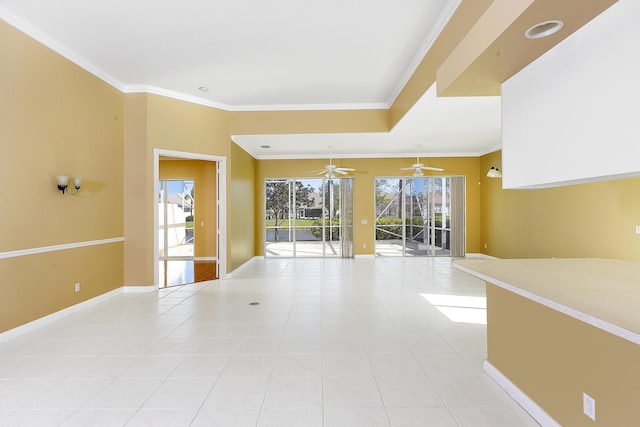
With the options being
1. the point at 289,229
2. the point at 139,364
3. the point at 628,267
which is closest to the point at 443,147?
the point at 289,229

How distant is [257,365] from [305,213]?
253 inches

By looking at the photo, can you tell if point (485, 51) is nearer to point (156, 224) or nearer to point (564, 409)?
point (564, 409)

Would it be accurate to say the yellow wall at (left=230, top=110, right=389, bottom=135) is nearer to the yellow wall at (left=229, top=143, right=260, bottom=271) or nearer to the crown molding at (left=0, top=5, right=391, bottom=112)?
the crown molding at (left=0, top=5, right=391, bottom=112)

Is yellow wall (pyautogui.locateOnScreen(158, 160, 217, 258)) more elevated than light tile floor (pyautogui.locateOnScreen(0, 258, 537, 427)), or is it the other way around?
yellow wall (pyautogui.locateOnScreen(158, 160, 217, 258))

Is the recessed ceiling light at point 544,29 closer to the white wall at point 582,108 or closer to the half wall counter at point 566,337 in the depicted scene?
the white wall at point 582,108

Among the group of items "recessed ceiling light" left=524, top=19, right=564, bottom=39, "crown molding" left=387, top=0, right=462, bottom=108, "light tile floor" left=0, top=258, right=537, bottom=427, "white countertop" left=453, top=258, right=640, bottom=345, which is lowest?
"light tile floor" left=0, top=258, right=537, bottom=427

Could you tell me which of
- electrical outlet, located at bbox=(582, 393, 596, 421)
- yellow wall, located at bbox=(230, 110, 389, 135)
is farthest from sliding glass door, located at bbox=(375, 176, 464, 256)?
electrical outlet, located at bbox=(582, 393, 596, 421)

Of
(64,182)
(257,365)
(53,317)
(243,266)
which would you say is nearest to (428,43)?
(257,365)

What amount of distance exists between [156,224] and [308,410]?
4290mm

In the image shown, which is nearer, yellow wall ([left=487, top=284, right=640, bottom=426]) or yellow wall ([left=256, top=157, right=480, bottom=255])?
yellow wall ([left=487, top=284, right=640, bottom=426])

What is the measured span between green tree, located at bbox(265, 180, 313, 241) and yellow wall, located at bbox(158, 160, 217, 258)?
159cm

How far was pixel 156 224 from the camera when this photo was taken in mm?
5242

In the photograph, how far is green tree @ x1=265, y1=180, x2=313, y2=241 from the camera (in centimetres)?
893

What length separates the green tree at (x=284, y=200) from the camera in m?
8.93
